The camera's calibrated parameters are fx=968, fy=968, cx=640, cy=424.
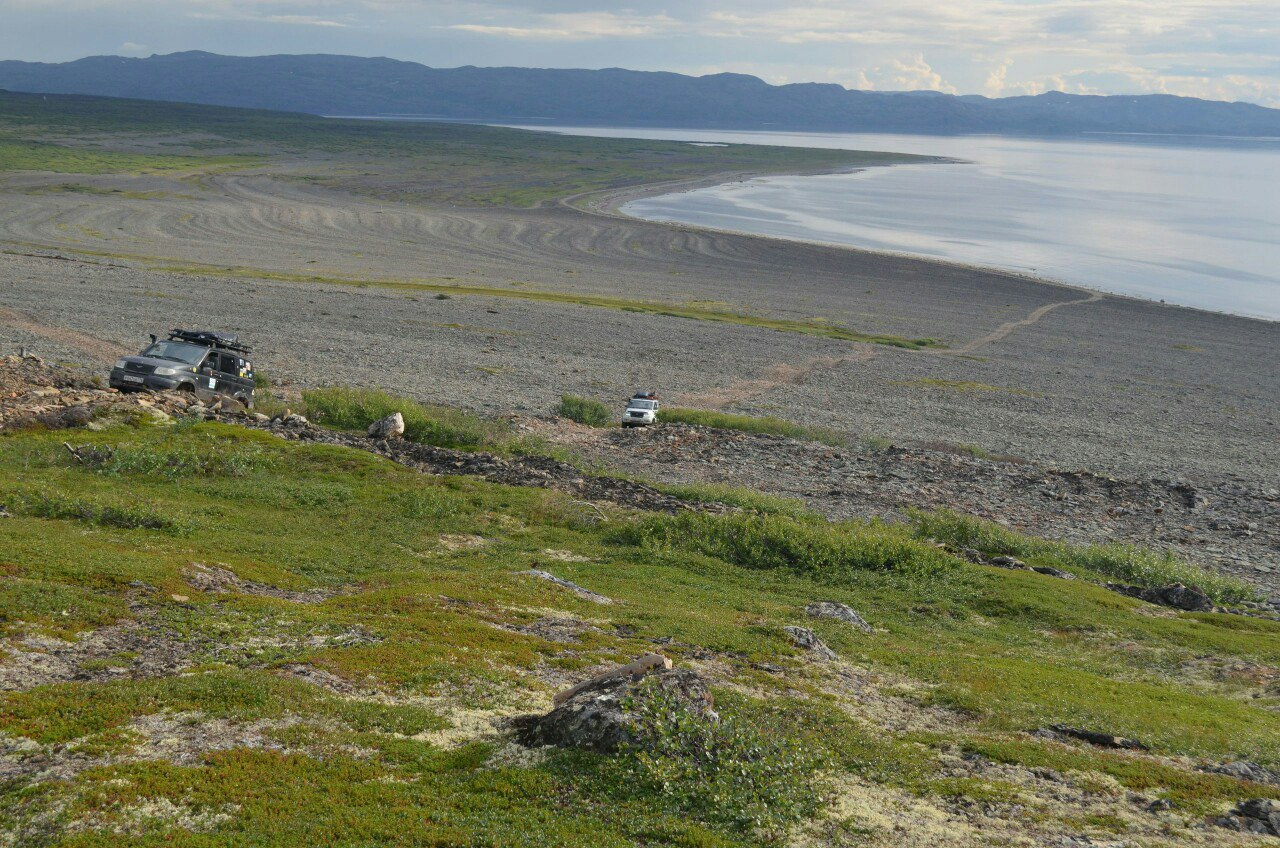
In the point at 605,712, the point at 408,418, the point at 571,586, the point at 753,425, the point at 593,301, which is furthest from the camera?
the point at 593,301

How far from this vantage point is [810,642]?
17656 mm

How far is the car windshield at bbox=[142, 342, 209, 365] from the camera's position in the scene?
34.0 meters

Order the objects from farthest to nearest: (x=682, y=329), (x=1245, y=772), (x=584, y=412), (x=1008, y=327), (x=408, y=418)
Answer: (x=1008, y=327)
(x=682, y=329)
(x=584, y=412)
(x=408, y=418)
(x=1245, y=772)

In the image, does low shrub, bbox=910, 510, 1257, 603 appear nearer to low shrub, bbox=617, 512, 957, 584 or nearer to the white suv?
low shrub, bbox=617, 512, 957, 584

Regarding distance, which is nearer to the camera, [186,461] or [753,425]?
[186,461]

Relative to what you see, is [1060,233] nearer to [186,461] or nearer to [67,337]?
[67,337]

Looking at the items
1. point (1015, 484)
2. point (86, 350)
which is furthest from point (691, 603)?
point (86, 350)

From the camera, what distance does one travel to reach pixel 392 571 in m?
19.8

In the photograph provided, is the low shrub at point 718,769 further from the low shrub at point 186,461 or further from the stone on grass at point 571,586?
the low shrub at point 186,461

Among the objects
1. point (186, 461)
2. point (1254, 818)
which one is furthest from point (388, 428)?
point (1254, 818)

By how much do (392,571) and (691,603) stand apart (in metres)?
6.23

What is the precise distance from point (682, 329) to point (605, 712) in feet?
195

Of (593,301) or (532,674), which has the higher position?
(593,301)

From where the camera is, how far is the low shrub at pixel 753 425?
42.7 meters
